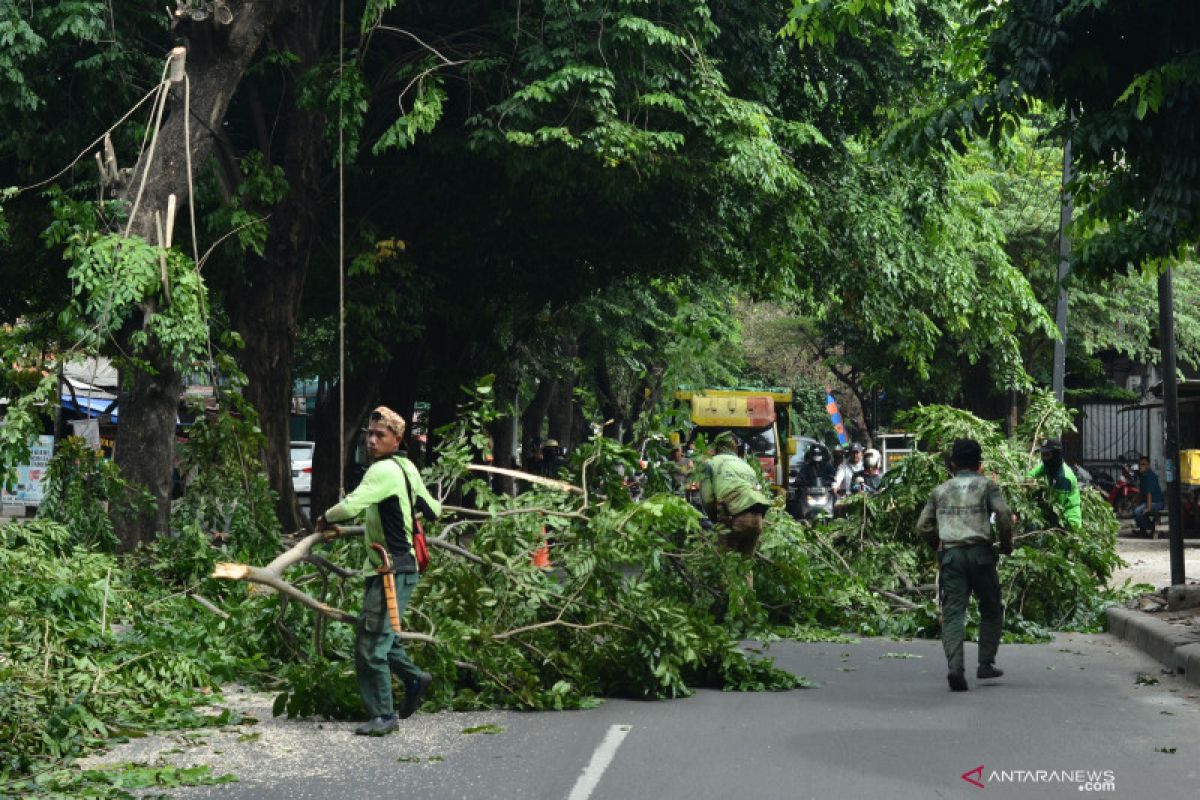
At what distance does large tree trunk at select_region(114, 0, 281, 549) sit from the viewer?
578 inches

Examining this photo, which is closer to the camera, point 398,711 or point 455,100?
point 398,711

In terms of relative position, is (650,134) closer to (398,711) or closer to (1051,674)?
(1051,674)

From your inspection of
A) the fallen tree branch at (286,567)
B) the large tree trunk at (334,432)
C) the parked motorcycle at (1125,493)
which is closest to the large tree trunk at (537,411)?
the parked motorcycle at (1125,493)

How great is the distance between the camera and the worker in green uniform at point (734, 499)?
14.7 m

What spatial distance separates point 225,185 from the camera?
18359mm

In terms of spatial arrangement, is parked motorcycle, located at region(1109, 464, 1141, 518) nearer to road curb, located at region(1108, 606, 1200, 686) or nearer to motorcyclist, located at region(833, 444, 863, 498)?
motorcyclist, located at region(833, 444, 863, 498)

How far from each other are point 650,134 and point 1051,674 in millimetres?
9182

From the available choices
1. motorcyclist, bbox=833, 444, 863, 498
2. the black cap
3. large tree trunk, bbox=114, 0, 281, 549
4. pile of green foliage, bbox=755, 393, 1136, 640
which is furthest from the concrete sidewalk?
motorcyclist, bbox=833, 444, 863, 498

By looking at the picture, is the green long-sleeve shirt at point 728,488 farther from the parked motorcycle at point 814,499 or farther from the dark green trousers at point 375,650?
the parked motorcycle at point 814,499

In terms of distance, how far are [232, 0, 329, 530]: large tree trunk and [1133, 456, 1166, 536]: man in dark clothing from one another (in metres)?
17.9

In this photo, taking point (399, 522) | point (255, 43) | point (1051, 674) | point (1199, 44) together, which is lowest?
point (1051, 674)

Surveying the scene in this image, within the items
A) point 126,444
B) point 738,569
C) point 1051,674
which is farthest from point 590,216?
point 1051,674

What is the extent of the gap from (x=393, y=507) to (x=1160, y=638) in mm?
6915

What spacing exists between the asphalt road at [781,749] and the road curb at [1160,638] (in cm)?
48
